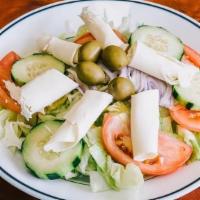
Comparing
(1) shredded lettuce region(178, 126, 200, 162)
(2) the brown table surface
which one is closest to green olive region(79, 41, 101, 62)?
(1) shredded lettuce region(178, 126, 200, 162)

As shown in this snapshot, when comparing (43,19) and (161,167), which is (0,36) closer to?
(43,19)

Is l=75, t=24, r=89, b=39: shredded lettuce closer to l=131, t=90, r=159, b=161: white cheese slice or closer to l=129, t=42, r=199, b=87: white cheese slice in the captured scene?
l=129, t=42, r=199, b=87: white cheese slice

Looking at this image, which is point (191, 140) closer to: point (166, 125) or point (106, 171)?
point (166, 125)

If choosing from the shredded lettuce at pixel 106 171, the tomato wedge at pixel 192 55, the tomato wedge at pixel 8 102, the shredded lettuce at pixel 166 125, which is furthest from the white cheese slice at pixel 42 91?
the tomato wedge at pixel 192 55

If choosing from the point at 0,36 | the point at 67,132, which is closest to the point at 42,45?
the point at 0,36

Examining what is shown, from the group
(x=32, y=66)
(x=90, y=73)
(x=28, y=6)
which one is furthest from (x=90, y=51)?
(x=28, y=6)

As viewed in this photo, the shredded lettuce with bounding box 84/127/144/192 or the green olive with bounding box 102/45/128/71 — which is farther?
the green olive with bounding box 102/45/128/71
